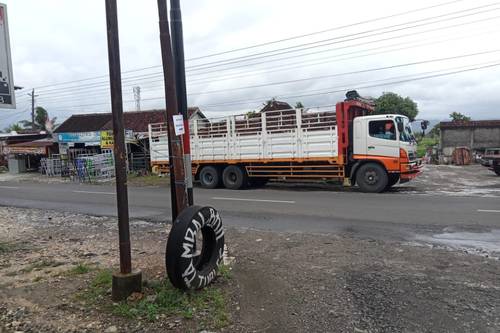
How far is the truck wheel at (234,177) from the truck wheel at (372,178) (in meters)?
4.62

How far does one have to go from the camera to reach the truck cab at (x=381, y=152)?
50.4ft

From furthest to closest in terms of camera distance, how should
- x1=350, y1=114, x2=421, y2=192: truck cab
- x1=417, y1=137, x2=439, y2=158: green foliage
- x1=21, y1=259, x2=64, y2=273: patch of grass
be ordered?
x1=417, y1=137, x2=439, y2=158: green foliage → x1=350, y1=114, x2=421, y2=192: truck cab → x1=21, y1=259, x2=64, y2=273: patch of grass

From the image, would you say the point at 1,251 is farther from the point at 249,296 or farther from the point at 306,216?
the point at 306,216

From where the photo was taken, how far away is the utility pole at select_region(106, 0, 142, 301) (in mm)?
4793

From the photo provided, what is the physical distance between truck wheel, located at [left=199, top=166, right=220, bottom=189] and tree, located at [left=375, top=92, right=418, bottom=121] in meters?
33.0

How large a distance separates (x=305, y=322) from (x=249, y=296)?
86 centimetres

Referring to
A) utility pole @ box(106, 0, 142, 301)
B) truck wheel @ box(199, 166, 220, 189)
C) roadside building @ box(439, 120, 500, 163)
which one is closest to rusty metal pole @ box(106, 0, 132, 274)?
utility pole @ box(106, 0, 142, 301)

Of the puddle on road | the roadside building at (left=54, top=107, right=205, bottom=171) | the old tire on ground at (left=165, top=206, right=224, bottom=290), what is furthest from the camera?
the roadside building at (left=54, top=107, right=205, bottom=171)

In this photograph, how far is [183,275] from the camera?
15.4ft

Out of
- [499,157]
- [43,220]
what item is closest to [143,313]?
[43,220]

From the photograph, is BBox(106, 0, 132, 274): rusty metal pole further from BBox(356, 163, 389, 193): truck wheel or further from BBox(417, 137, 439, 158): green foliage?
BBox(417, 137, 439, 158): green foliage

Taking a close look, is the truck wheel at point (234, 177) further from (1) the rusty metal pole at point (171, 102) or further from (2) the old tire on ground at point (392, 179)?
(1) the rusty metal pole at point (171, 102)

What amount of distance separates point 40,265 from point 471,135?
1376 inches

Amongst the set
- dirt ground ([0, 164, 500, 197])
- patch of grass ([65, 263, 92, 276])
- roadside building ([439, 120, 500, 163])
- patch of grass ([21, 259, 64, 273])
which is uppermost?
roadside building ([439, 120, 500, 163])
